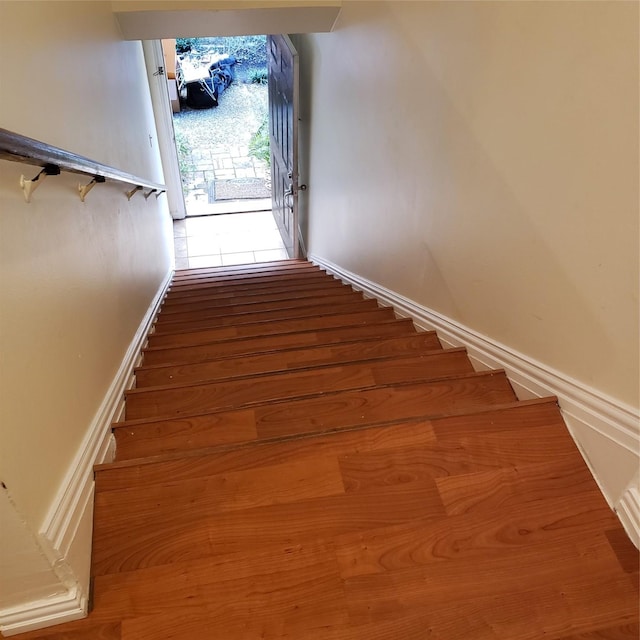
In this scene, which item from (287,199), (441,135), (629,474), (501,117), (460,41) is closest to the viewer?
(629,474)

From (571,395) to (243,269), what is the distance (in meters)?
3.56

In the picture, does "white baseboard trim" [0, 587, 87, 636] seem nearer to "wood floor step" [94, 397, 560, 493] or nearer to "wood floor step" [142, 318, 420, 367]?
"wood floor step" [94, 397, 560, 493]

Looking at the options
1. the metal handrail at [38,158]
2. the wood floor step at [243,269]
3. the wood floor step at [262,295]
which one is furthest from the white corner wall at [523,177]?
the wood floor step at [243,269]

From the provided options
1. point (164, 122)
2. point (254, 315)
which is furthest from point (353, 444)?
point (164, 122)

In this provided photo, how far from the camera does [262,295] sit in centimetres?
309

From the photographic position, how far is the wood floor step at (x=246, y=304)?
2.73 metres

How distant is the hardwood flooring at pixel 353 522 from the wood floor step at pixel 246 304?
1.20m

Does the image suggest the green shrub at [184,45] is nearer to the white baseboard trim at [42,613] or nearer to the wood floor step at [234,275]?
the wood floor step at [234,275]

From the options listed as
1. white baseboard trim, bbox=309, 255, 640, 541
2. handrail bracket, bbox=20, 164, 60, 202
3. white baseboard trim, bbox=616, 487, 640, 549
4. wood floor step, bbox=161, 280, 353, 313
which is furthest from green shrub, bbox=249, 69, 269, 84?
white baseboard trim, bbox=616, 487, 640, 549

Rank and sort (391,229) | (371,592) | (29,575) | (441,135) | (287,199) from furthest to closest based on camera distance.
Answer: (287,199)
(391,229)
(441,135)
(371,592)
(29,575)

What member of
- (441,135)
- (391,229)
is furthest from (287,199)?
(441,135)

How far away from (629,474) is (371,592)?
677mm

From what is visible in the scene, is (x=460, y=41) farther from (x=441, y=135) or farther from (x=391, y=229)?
(x=391, y=229)

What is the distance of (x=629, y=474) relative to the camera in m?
1.08
